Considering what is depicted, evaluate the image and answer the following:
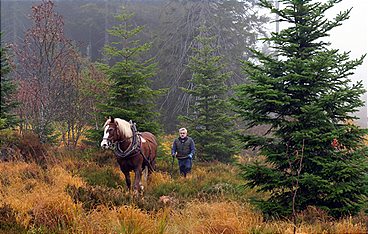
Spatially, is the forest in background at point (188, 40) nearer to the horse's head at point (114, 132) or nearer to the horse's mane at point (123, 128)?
the horse's mane at point (123, 128)

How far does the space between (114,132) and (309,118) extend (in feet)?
14.6

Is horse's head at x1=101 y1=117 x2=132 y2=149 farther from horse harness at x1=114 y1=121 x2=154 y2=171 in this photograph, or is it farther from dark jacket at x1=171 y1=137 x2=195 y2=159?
dark jacket at x1=171 y1=137 x2=195 y2=159

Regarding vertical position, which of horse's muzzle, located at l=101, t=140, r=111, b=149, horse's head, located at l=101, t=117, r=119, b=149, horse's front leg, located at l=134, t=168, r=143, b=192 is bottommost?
horse's front leg, located at l=134, t=168, r=143, b=192

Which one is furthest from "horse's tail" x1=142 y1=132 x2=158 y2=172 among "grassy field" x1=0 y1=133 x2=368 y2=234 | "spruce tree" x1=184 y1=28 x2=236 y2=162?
"spruce tree" x1=184 y1=28 x2=236 y2=162

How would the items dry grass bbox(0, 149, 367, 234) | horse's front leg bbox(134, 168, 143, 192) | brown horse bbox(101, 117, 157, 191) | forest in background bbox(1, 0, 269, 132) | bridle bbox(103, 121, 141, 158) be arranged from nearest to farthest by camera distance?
1. dry grass bbox(0, 149, 367, 234)
2. brown horse bbox(101, 117, 157, 191)
3. bridle bbox(103, 121, 141, 158)
4. horse's front leg bbox(134, 168, 143, 192)
5. forest in background bbox(1, 0, 269, 132)

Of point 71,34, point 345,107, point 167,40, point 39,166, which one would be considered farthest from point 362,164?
point 71,34

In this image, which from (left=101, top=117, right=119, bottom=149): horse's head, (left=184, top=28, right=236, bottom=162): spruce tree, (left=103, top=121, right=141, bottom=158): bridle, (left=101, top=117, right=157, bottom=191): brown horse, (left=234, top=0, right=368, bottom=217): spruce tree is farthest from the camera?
(left=184, top=28, right=236, bottom=162): spruce tree

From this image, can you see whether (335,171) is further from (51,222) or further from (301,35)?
(51,222)

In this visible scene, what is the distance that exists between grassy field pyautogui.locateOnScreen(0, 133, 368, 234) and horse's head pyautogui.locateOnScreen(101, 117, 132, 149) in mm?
1204

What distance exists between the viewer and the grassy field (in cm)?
488

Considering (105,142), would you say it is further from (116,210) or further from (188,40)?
(188,40)

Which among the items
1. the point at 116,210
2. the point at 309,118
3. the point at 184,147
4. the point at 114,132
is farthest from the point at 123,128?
the point at 309,118

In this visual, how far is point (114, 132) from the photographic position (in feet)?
27.7

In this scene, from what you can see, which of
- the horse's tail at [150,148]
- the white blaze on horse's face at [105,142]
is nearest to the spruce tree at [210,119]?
the horse's tail at [150,148]
